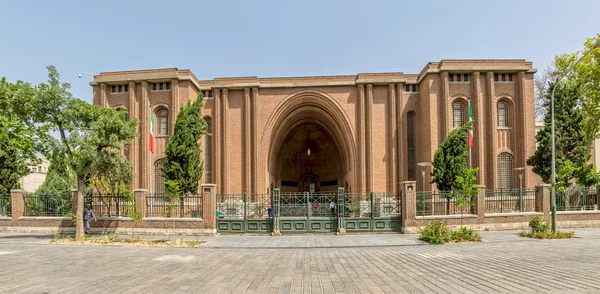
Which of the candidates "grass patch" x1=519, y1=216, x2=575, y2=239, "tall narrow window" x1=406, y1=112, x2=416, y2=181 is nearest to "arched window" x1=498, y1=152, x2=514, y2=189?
"tall narrow window" x1=406, y1=112, x2=416, y2=181

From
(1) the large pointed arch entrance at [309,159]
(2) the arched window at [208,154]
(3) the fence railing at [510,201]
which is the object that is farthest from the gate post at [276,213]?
(2) the arched window at [208,154]

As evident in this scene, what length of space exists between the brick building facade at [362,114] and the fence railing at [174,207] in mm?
10821

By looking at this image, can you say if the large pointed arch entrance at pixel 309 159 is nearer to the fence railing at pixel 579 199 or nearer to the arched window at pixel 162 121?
the arched window at pixel 162 121

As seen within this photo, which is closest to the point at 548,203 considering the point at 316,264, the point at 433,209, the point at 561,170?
the point at 561,170

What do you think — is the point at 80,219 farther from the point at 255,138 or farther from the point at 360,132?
the point at 360,132

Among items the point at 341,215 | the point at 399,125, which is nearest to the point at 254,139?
the point at 399,125

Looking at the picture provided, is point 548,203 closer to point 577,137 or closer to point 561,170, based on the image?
point 561,170

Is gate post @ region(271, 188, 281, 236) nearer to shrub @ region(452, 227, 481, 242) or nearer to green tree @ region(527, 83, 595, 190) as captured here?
shrub @ region(452, 227, 481, 242)

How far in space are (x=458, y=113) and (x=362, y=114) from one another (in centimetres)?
748

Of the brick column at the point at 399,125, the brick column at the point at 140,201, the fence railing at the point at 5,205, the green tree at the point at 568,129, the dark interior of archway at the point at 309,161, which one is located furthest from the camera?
the dark interior of archway at the point at 309,161

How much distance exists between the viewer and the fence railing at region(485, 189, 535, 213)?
18.3 m

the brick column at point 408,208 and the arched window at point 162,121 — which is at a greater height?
the arched window at point 162,121

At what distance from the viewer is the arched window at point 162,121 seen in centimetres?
2981

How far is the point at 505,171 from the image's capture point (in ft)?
91.7
